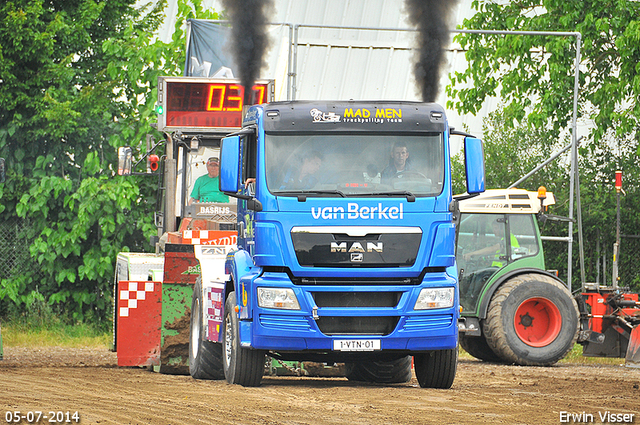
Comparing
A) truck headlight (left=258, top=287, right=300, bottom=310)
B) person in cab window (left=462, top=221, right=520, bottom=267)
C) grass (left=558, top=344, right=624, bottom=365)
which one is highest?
person in cab window (left=462, top=221, right=520, bottom=267)

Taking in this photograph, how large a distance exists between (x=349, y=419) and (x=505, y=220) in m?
8.18

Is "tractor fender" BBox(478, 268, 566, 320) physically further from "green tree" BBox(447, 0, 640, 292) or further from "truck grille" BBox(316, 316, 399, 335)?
"truck grille" BBox(316, 316, 399, 335)

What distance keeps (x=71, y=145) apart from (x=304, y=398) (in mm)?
12139

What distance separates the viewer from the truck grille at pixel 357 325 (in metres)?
9.12

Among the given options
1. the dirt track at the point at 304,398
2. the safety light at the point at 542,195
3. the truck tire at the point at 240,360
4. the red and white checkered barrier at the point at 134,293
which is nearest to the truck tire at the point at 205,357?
the dirt track at the point at 304,398

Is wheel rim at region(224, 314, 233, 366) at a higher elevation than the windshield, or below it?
below

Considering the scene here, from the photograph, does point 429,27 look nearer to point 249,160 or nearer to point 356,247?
point 249,160

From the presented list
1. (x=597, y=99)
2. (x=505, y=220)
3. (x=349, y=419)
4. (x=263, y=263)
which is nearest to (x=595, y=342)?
(x=505, y=220)

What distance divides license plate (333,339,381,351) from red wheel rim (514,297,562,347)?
5933mm

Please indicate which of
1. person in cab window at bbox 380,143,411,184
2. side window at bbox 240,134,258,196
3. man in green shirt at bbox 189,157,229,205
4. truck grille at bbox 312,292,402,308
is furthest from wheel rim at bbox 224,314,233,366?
man in green shirt at bbox 189,157,229,205

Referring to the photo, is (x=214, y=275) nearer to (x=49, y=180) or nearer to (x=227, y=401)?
(x=227, y=401)

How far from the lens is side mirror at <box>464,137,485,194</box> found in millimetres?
9289

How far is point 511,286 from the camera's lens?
14438 mm

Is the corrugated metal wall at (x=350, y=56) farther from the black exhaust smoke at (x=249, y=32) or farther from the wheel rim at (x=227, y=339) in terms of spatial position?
the wheel rim at (x=227, y=339)
